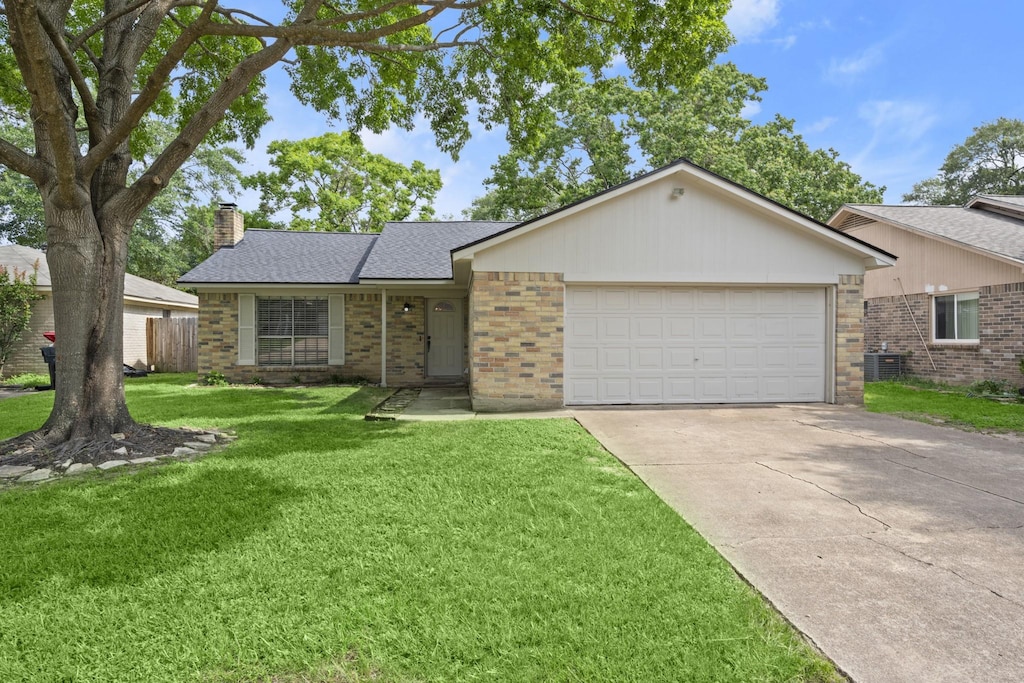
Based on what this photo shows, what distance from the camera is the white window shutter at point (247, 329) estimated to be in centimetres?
1365

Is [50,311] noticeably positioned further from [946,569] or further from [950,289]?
[950,289]

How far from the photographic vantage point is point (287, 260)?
14742mm

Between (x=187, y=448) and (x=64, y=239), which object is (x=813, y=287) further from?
(x=64, y=239)

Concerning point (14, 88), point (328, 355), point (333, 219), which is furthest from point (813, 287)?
point (333, 219)

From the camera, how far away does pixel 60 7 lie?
6273 millimetres

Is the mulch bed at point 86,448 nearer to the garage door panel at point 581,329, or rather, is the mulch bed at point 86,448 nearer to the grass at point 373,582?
the grass at point 373,582

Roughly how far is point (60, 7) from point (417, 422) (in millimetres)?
6919

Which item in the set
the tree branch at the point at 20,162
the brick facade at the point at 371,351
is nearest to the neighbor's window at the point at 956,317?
the brick facade at the point at 371,351

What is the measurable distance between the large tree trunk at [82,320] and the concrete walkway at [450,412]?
3.93 meters

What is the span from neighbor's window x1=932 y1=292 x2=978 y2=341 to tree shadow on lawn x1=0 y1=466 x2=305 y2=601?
608 inches

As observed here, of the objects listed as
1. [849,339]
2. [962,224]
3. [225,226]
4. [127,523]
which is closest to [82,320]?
[127,523]

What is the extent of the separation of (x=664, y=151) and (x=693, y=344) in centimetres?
1695

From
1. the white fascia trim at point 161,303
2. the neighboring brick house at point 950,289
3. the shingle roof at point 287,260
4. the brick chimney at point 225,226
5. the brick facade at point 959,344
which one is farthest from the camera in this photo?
the white fascia trim at point 161,303

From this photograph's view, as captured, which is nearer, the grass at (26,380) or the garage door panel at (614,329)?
the garage door panel at (614,329)
